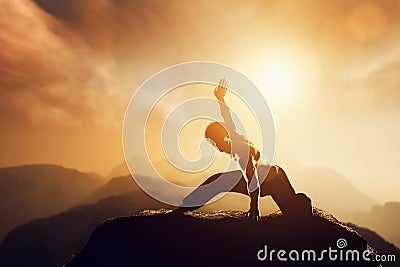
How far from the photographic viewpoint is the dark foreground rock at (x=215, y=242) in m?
13.6

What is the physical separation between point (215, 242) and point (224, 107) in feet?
16.0

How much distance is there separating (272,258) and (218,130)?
16.1ft

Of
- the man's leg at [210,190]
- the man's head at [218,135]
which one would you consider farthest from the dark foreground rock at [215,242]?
the man's head at [218,135]

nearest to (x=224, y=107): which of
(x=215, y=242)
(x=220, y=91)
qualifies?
(x=220, y=91)

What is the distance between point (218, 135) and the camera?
1382 centimetres

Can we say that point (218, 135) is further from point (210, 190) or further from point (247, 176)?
point (210, 190)

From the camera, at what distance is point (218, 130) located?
13820 mm

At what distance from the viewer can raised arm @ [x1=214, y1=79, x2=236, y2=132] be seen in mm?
13836

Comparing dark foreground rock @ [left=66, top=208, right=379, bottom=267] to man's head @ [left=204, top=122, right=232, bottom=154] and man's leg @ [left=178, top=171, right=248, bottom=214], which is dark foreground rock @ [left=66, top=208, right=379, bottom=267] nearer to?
man's leg @ [left=178, top=171, right=248, bottom=214]

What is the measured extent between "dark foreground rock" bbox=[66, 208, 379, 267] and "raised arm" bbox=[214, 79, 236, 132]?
3739mm

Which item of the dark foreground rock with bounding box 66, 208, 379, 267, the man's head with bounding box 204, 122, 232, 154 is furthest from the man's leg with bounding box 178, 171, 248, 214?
the man's head with bounding box 204, 122, 232, 154

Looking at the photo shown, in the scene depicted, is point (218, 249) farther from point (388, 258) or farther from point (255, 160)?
point (388, 258)

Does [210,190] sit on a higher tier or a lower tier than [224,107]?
lower

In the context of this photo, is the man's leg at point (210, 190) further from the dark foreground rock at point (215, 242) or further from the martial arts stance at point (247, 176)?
the dark foreground rock at point (215, 242)
